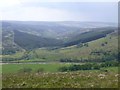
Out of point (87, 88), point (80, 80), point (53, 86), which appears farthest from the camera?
point (80, 80)

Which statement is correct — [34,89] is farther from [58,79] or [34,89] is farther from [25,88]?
[58,79]

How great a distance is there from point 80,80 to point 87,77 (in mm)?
823

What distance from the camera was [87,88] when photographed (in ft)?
50.8

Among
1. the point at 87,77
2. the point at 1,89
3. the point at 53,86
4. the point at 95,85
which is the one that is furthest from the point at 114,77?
the point at 1,89

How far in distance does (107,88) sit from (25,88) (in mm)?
4441

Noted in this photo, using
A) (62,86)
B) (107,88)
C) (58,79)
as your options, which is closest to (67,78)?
(58,79)

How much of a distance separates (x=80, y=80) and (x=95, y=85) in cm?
211

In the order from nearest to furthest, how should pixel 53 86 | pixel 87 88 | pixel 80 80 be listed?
pixel 87 88, pixel 53 86, pixel 80 80

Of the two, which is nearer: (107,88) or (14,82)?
(107,88)

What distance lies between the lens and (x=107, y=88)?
15508 millimetres

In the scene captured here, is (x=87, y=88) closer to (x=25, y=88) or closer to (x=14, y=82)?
(x=25, y=88)

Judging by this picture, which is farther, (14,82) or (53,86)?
(14,82)

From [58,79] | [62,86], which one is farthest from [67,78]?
[62,86]

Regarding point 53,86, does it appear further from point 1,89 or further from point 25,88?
point 1,89
